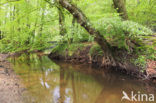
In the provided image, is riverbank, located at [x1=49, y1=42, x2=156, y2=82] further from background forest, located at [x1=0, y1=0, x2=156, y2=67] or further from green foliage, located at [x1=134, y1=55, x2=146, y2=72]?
background forest, located at [x1=0, y1=0, x2=156, y2=67]

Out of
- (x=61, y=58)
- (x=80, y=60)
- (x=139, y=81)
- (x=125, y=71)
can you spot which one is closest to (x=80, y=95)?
(x=139, y=81)

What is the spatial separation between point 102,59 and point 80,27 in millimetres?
2670

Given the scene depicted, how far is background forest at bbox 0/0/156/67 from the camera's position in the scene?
486 centimetres

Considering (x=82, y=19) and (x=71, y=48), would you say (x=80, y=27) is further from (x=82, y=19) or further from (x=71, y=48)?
(x=71, y=48)

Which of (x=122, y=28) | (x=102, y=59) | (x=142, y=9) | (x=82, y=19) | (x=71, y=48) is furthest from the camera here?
(x=71, y=48)

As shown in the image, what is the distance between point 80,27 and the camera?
19.0 ft

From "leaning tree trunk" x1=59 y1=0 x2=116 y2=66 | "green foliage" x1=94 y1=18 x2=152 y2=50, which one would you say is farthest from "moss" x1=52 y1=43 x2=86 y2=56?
"green foliage" x1=94 y1=18 x2=152 y2=50

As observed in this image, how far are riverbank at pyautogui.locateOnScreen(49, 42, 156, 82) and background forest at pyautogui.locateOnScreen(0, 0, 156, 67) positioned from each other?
1.42 feet

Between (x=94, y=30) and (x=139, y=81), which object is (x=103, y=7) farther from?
(x=139, y=81)

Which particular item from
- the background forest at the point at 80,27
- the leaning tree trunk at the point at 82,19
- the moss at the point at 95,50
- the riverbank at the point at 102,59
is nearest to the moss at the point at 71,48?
the riverbank at the point at 102,59

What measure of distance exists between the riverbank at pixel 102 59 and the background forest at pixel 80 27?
1.42ft

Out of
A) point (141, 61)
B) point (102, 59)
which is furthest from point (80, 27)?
point (141, 61)

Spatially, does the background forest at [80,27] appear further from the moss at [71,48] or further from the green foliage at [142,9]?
the moss at [71,48]

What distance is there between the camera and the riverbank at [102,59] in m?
4.51
